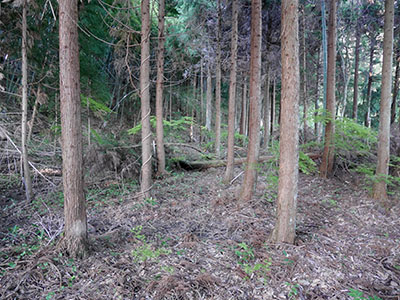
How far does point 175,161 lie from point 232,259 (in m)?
6.98

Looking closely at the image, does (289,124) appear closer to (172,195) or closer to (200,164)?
(172,195)

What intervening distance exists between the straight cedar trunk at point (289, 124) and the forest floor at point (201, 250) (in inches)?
20.9

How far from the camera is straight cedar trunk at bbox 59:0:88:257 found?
3676mm

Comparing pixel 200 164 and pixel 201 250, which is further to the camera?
pixel 200 164

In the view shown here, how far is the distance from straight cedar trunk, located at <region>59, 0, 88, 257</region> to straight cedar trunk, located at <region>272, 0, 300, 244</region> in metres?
3.39

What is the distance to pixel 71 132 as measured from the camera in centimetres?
375

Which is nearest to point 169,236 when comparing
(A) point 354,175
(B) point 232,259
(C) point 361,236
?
(B) point 232,259

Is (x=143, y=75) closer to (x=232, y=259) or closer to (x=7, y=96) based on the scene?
(x=7, y=96)

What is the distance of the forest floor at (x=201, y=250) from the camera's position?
10.7 ft

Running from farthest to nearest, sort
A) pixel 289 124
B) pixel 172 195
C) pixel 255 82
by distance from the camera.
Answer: pixel 172 195 < pixel 255 82 < pixel 289 124

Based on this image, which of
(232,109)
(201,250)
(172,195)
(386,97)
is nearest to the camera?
(201,250)

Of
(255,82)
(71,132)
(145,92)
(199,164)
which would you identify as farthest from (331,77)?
(71,132)

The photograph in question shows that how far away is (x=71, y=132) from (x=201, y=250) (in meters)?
2.97

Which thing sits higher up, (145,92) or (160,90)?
(160,90)
